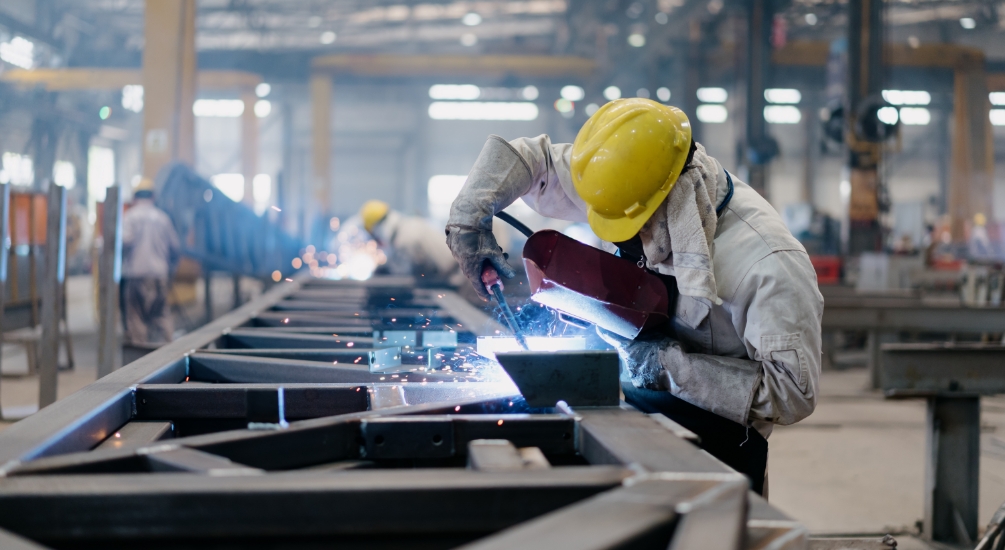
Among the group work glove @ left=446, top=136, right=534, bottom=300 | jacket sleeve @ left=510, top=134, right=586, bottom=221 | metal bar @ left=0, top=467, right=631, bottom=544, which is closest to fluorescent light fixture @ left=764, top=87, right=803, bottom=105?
jacket sleeve @ left=510, top=134, right=586, bottom=221

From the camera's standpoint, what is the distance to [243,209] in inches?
282

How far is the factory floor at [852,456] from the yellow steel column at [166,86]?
2397mm

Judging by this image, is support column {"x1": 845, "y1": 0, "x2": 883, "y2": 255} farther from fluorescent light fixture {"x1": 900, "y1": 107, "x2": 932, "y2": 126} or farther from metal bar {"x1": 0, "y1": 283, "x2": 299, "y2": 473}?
fluorescent light fixture {"x1": 900, "y1": 107, "x2": 932, "y2": 126}

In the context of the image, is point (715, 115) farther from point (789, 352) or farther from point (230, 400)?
point (230, 400)

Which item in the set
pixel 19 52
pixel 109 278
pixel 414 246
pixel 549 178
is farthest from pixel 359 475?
pixel 19 52

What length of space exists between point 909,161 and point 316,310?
21270 mm

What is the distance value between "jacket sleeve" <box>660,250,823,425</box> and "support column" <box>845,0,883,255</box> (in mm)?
6824

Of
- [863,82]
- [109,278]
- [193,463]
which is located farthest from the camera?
[863,82]

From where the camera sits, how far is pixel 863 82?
7.71 meters

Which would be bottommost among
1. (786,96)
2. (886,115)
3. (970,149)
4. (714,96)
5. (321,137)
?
(886,115)

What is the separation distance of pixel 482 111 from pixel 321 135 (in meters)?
5.65

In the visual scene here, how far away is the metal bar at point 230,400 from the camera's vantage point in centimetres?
139

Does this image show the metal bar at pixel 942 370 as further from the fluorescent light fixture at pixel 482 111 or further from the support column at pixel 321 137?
the fluorescent light fixture at pixel 482 111

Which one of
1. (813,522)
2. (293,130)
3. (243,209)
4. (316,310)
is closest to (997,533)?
(813,522)
